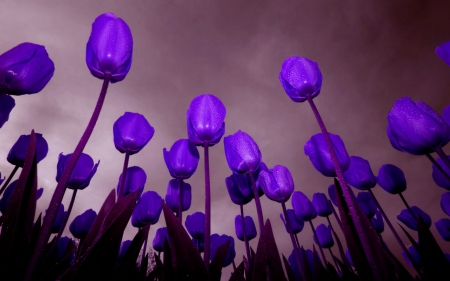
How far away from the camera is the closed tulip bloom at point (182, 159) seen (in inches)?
77.0

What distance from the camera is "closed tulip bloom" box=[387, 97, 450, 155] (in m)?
1.55

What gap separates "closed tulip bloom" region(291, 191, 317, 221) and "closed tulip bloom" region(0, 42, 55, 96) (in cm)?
282

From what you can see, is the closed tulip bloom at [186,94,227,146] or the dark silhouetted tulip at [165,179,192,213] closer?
the closed tulip bloom at [186,94,227,146]

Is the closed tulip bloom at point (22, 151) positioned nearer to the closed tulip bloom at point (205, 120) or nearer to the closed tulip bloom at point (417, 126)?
the closed tulip bloom at point (205, 120)

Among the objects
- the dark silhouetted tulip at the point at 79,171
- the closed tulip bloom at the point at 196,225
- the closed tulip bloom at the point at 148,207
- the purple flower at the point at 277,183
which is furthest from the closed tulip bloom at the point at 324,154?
the closed tulip bloom at the point at 196,225

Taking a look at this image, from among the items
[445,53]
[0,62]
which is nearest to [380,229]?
[445,53]

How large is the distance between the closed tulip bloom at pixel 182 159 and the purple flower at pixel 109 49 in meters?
0.81

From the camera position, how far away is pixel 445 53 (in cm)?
156

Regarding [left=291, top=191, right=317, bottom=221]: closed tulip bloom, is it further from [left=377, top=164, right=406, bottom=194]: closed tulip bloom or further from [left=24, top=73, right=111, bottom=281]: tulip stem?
[left=24, top=73, right=111, bottom=281]: tulip stem

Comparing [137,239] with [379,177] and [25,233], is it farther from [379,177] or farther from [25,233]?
[379,177]

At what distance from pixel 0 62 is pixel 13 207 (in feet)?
2.60

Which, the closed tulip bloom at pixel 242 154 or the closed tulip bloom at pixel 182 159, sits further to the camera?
the closed tulip bloom at pixel 182 159

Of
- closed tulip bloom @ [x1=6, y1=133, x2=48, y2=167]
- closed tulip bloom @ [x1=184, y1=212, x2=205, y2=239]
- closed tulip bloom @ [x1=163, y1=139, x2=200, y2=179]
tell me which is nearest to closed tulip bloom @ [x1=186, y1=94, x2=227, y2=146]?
closed tulip bloom @ [x1=163, y1=139, x2=200, y2=179]

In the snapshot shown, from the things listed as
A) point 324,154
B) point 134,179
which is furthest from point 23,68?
point 324,154
